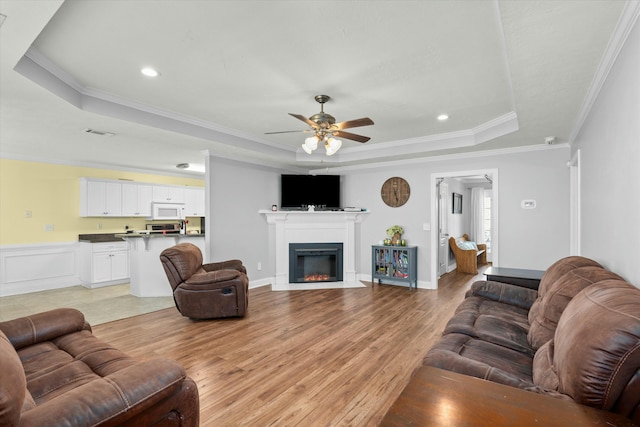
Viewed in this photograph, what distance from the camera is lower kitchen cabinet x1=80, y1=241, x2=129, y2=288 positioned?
5.85m

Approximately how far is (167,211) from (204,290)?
4.34 m

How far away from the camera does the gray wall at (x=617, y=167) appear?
1.66m

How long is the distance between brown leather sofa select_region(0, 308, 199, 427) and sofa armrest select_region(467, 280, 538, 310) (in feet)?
8.61

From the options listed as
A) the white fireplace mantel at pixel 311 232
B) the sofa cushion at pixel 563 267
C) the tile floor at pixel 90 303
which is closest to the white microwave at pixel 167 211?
the tile floor at pixel 90 303

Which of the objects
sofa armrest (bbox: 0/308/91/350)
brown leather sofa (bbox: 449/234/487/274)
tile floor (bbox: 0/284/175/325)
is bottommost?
tile floor (bbox: 0/284/175/325)

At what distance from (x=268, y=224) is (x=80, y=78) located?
3711 millimetres

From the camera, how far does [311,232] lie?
607 cm

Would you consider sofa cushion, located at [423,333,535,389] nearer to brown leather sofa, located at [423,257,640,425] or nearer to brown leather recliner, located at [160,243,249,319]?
brown leather sofa, located at [423,257,640,425]

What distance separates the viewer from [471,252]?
7348 millimetres

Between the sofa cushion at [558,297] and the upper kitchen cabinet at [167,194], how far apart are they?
745 centimetres

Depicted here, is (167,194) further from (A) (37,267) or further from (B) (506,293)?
(B) (506,293)

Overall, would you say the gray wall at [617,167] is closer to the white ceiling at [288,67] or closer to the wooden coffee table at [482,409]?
the white ceiling at [288,67]

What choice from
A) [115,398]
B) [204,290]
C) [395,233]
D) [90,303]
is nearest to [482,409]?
[115,398]

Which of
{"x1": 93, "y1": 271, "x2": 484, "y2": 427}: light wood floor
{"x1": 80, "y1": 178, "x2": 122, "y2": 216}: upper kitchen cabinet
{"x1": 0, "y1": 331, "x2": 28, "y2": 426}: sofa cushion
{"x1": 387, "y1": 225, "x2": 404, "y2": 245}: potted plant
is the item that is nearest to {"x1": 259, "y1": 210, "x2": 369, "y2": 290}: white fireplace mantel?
{"x1": 387, "y1": 225, "x2": 404, "y2": 245}: potted plant
